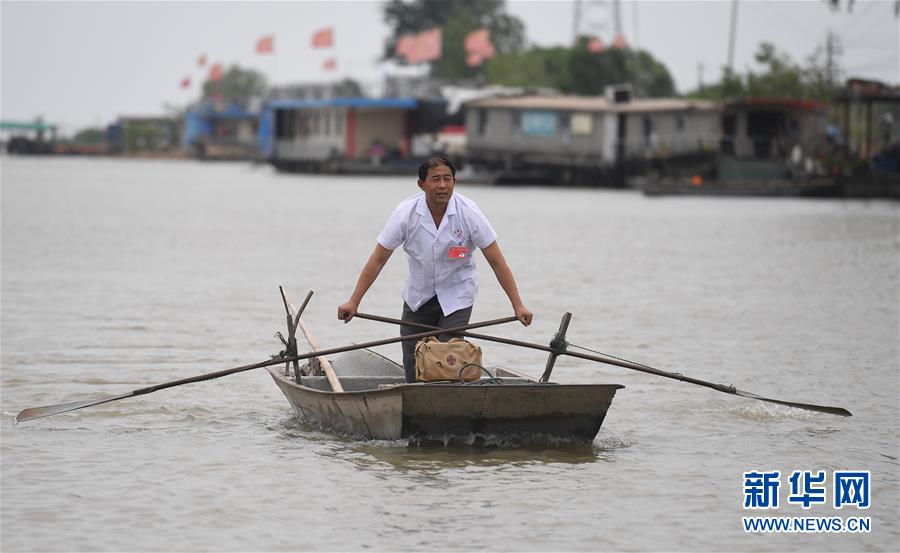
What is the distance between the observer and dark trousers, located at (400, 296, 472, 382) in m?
9.37

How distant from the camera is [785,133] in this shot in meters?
51.7

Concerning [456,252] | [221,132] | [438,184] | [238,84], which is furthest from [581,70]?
[238,84]

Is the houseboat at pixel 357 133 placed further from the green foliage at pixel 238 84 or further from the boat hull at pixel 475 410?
the green foliage at pixel 238 84

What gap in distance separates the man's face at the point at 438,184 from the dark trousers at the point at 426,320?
0.74 meters

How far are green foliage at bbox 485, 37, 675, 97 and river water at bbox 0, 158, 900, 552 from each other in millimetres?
52455

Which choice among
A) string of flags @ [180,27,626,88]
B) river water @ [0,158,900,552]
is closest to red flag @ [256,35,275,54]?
string of flags @ [180,27,626,88]

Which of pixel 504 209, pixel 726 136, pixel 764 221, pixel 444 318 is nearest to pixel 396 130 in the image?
pixel 726 136

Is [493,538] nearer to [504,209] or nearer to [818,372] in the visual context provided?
[818,372]

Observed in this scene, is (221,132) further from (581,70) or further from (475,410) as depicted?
(475,410)

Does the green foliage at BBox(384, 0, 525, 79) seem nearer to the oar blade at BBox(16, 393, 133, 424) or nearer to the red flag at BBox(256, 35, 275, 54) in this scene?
the red flag at BBox(256, 35, 275, 54)

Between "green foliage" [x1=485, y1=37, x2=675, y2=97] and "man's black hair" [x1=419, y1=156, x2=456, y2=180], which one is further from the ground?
"green foliage" [x1=485, y1=37, x2=675, y2=97]

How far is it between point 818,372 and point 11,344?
25.0ft

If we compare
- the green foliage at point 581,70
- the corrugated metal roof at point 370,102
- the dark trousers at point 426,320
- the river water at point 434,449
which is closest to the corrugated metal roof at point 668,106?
the corrugated metal roof at point 370,102

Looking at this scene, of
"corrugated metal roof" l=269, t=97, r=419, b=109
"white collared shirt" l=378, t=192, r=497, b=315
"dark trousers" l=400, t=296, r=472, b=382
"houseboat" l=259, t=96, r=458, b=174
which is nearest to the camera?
"white collared shirt" l=378, t=192, r=497, b=315
